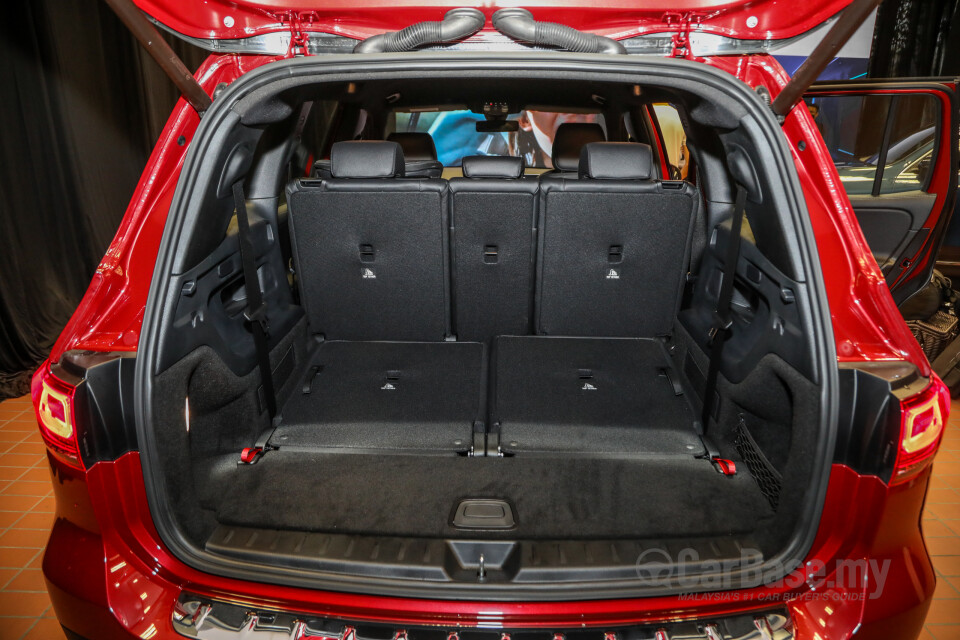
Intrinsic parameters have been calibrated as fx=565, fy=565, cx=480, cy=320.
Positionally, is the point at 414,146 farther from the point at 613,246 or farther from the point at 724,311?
the point at 724,311

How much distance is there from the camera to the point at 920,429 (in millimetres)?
960

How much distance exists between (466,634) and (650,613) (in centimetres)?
32

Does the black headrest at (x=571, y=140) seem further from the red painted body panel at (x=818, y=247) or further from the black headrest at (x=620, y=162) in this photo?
the red painted body panel at (x=818, y=247)

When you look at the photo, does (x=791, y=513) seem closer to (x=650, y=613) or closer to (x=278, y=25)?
(x=650, y=613)

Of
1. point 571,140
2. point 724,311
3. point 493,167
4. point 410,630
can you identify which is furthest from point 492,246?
point 410,630

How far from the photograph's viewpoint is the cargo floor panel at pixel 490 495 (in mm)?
1272

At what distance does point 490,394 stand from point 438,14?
1.12 m

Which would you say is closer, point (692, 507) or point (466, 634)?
point (466, 634)

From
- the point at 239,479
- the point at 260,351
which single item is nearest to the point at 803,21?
the point at 260,351

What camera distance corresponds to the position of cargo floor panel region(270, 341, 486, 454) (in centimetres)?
165

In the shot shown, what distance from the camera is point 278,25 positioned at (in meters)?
1.24

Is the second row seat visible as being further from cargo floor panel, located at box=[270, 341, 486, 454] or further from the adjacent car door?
the adjacent car door

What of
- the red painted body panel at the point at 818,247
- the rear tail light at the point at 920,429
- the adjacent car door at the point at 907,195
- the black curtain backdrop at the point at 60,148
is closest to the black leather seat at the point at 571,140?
the adjacent car door at the point at 907,195

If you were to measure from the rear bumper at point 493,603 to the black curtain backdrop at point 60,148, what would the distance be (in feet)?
8.80
